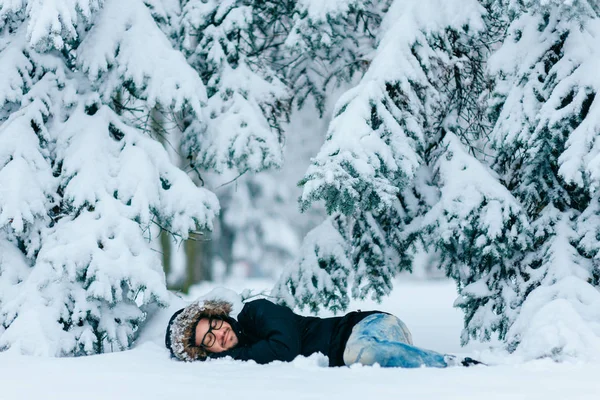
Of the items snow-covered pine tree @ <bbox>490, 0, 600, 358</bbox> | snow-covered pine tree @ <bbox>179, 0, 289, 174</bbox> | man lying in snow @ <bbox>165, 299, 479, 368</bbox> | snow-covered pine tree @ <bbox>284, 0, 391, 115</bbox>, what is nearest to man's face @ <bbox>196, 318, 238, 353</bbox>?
man lying in snow @ <bbox>165, 299, 479, 368</bbox>

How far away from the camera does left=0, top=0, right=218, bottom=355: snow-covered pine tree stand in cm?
486

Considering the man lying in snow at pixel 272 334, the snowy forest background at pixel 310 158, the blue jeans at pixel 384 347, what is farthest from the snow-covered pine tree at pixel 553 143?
the man lying in snow at pixel 272 334

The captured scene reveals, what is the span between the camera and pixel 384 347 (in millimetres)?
3996

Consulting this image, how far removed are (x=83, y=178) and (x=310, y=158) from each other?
6.15 feet

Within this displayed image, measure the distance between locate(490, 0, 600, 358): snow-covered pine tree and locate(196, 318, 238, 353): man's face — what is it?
2044 mm

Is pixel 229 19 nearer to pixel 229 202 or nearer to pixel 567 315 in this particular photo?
pixel 567 315

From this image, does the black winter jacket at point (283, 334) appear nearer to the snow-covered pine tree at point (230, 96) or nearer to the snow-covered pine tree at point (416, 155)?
the snow-covered pine tree at point (416, 155)

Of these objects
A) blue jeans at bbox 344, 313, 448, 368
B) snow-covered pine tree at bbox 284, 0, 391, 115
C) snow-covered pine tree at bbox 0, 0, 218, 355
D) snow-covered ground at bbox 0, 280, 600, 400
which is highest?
snow-covered pine tree at bbox 284, 0, 391, 115

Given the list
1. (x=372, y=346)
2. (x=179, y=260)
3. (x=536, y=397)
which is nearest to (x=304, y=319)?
(x=372, y=346)

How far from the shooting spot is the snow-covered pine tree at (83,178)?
4855 millimetres

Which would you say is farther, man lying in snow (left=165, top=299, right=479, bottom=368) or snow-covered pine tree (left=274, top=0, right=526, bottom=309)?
snow-covered pine tree (left=274, top=0, right=526, bottom=309)

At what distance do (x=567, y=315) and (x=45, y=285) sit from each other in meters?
3.77

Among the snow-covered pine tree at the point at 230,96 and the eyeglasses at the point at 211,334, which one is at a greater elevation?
the snow-covered pine tree at the point at 230,96

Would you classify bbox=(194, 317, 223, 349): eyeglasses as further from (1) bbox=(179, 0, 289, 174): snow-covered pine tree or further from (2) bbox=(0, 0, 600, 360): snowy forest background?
(1) bbox=(179, 0, 289, 174): snow-covered pine tree
